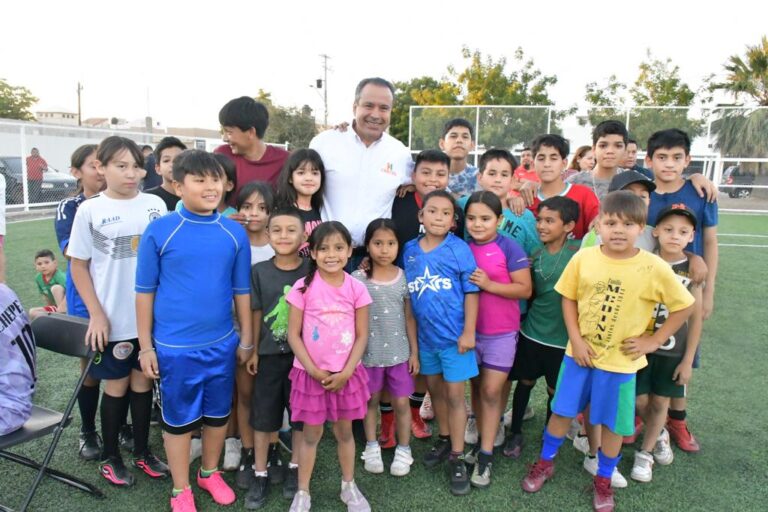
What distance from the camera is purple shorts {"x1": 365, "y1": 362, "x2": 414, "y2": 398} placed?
2740 millimetres

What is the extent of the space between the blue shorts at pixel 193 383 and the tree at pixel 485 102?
5261 millimetres

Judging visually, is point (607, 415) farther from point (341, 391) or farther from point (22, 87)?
point (22, 87)

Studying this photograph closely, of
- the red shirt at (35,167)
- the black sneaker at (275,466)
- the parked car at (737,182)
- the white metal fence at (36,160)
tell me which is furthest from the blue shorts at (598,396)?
the parked car at (737,182)

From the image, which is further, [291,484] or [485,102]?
[485,102]

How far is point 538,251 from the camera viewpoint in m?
2.91

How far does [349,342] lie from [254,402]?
0.61 m

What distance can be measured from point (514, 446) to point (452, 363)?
757 millimetres

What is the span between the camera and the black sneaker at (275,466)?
269cm

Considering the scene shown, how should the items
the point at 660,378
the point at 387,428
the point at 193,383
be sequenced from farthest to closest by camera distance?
the point at 387,428, the point at 660,378, the point at 193,383

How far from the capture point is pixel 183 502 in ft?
7.75

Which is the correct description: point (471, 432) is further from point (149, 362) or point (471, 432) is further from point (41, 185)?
point (41, 185)

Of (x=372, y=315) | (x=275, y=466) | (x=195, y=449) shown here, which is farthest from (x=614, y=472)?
(x=195, y=449)

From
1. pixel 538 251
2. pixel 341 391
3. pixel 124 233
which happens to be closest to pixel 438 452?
pixel 341 391

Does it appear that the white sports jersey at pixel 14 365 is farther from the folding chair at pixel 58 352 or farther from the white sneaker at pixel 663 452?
the white sneaker at pixel 663 452
